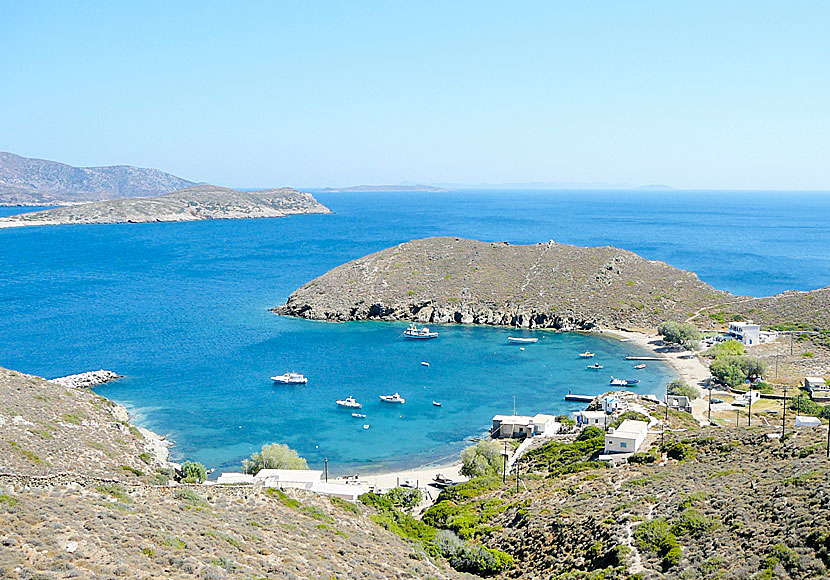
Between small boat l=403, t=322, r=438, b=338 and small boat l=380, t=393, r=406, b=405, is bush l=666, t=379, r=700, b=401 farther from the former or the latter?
small boat l=403, t=322, r=438, b=338

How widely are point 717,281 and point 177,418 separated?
9276cm

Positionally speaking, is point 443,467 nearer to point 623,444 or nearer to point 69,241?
point 623,444

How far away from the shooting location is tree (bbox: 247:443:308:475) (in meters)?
41.3

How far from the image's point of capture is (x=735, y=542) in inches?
922

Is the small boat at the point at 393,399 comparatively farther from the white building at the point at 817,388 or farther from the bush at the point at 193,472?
the white building at the point at 817,388

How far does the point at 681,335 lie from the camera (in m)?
74.4

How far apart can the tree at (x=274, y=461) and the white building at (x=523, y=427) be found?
15072 millimetres

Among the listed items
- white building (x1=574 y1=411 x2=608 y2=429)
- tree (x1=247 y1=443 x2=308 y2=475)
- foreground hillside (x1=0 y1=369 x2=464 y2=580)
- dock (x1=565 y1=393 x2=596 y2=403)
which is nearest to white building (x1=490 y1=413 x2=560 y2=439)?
white building (x1=574 y1=411 x2=608 y2=429)

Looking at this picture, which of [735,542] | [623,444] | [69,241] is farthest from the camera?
[69,241]

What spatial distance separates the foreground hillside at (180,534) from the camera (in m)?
17.3

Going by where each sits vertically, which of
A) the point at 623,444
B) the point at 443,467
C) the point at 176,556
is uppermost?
the point at 176,556

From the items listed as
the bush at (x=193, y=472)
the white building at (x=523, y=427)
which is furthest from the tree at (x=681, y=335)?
the bush at (x=193, y=472)

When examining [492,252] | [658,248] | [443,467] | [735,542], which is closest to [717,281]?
[492,252]

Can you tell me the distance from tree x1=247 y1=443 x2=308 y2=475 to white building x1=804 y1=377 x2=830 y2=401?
38270 millimetres
